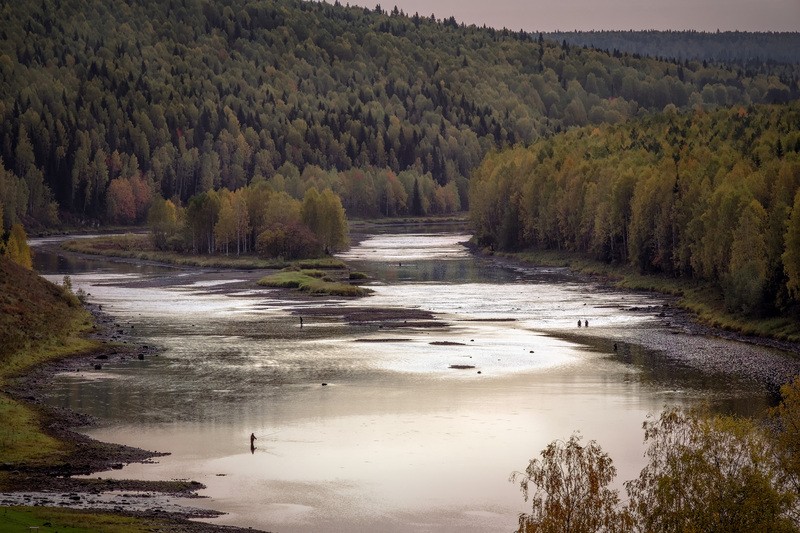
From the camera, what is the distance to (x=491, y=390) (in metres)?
80.4

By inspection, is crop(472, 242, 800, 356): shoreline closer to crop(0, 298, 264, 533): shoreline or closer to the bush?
the bush

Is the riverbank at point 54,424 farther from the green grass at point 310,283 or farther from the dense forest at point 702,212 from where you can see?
the dense forest at point 702,212

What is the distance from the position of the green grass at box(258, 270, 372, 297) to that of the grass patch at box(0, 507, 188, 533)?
9573cm

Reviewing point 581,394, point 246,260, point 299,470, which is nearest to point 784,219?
point 581,394

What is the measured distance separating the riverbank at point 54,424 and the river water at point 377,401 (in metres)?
1.74

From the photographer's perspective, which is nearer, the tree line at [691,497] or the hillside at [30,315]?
the tree line at [691,497]

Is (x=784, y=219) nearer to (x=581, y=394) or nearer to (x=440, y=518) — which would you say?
(x=581, y=394)

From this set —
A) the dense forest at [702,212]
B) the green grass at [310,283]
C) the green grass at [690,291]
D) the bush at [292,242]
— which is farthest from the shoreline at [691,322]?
the bush at [292,242]

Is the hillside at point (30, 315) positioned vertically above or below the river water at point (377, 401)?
above

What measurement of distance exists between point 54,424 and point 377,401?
19315mm

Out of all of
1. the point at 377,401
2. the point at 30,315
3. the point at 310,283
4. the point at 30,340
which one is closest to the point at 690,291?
the point at 310,283

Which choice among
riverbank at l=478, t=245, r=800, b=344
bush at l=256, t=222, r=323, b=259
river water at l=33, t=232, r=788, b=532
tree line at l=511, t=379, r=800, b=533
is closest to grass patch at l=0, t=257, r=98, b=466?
river water at l=33, t=232, r=788, b=532

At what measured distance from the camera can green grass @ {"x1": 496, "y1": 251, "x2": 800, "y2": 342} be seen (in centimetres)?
10294

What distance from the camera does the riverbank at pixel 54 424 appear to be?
50.1 m
